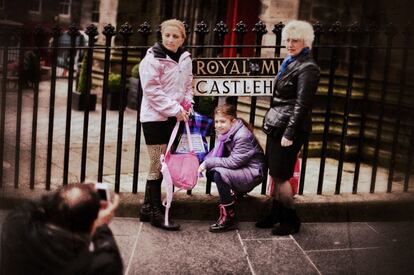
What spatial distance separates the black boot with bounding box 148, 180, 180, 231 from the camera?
487 cm

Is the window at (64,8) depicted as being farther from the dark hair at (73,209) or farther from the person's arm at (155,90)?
the dark hair at (73,209)

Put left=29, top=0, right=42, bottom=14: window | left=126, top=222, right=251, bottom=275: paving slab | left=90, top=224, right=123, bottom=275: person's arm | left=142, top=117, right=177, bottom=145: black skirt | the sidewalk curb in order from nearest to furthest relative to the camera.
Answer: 1. left=90, top=224, right=123, bottom=275: person's arm
2. left=126, top=222, right=251, bottom=275: paving slab
3. left=142, top=117, right=177, bottom=145: black skirt
4. the sidewalk curb
5. left=29, top=0, right=42, bottom=14: window

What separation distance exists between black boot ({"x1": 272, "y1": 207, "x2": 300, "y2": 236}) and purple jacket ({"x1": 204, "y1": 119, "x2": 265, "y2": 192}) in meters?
0.37

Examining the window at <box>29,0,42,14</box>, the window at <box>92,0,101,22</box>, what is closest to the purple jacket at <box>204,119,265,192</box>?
the window at <box>29,0,42,14</box>

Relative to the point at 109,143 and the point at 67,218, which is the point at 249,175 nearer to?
the point at 67,218

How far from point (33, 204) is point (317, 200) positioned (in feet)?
11.4

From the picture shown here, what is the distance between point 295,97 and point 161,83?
110cm

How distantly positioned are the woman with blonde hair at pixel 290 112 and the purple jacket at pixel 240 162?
128 millimetres

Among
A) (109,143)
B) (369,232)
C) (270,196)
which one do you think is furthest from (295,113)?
(109,143)

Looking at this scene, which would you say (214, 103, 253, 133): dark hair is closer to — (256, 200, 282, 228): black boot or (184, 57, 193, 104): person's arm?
(184, 57, 193, 104): person's arm

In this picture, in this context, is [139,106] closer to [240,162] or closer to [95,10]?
[240,162]

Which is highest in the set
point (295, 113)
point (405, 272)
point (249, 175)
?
point (295, 113)

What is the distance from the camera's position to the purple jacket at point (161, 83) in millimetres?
4645

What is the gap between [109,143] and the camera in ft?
27.0
